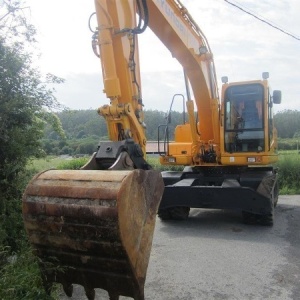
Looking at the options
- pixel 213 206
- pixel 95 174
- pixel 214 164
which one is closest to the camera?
pixel 95 174

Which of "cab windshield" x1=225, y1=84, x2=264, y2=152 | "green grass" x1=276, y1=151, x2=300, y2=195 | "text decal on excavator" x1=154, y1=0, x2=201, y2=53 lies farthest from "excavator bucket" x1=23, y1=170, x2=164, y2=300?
"green grass" x1=276, y1=151, x2=300, y2=195

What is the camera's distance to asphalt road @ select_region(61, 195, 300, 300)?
13.5 ft

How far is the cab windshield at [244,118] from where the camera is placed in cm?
744

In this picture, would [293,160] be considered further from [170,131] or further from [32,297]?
[32,297]

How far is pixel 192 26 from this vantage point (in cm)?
695

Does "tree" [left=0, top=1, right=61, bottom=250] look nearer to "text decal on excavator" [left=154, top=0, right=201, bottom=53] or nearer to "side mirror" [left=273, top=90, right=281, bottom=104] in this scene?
"text decal on excavator" [left=154, top=0, right=201, bottom=53]

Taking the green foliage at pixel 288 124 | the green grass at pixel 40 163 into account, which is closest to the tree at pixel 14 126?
the green grass at pixel 40 163

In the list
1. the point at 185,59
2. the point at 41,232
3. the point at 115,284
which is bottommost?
the point at 115,284

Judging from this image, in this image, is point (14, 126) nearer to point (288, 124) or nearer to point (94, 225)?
point (94, 225)

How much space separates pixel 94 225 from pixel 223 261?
275cm

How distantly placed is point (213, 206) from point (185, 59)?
9.10ft

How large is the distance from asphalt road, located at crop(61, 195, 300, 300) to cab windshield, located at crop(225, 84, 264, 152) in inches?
61.9

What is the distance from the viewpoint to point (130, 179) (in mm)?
3027

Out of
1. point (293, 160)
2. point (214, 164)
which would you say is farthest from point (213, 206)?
point (293, 160)
